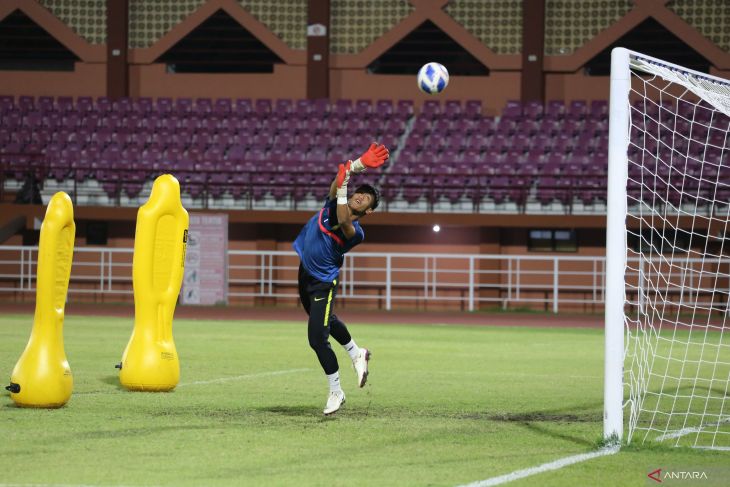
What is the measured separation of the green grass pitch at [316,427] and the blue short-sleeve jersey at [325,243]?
1.28m

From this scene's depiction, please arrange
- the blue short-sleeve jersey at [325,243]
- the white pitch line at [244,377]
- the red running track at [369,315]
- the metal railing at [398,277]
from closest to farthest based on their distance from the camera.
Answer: the blue short-sleeve jersey at [325,243] < the white pitch line at [244,377] < the red running track at [369,315] < the metal railing at [398,277]

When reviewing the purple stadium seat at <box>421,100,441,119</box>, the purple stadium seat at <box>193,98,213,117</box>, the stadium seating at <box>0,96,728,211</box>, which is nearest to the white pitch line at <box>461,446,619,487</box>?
the stadium seating at <box>0,96,728,211</box>

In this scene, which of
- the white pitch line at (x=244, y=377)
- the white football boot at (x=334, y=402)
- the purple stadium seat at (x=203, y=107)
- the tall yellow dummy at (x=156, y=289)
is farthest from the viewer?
the purple stadium seat at (x=203, y=107)

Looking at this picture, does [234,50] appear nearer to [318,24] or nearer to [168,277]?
[318,24]

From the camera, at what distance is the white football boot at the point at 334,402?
31.8 feet

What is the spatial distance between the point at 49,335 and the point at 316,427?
2.59 metres

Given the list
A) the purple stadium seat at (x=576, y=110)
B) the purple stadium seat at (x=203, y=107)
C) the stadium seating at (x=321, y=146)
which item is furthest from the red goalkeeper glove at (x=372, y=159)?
the purple stadium seat at (x=203, y=107)

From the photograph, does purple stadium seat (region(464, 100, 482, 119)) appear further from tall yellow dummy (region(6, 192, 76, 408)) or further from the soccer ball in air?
tall yellow dummy (region(6, 192, 76, 408))

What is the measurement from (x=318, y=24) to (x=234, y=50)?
127 inches

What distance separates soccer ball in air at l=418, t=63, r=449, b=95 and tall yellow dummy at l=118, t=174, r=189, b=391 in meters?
4.88

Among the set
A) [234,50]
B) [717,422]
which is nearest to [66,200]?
[717,422]

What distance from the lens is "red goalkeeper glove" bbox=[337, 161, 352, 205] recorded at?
9328mm

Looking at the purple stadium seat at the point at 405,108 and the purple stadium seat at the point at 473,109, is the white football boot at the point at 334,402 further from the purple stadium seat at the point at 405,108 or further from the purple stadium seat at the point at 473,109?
the purple stadium seat at the point at 473,109

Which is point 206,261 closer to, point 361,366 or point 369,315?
point 369,315
